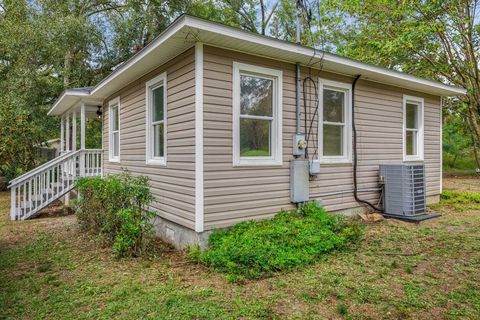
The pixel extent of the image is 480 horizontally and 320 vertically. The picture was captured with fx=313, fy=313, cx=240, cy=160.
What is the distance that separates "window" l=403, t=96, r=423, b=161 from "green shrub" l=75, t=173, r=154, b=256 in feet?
20.1

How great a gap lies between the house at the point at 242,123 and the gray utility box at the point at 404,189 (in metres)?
0.25

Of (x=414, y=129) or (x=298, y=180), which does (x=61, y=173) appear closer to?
(x=298, y=180)

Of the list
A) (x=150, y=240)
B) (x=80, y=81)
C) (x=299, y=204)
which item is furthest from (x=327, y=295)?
(x=80, y=81)

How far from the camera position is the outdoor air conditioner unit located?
610cm

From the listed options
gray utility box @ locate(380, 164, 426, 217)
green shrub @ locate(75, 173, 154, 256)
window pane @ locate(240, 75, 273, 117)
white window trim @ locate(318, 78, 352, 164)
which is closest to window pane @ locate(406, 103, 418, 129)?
gray utility box @ locate(380, 164, 426, 217)

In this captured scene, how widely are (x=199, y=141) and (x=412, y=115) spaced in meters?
5.89

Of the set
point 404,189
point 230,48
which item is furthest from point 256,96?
point 404,189

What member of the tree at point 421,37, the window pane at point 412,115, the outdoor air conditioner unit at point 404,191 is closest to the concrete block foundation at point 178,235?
the outdoor air conditioner unit at point 404,191

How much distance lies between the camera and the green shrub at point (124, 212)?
13.6 feet

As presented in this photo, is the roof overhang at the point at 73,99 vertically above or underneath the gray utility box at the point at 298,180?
above

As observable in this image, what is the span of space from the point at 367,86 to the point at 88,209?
225 inches

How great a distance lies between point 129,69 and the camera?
18.2ft

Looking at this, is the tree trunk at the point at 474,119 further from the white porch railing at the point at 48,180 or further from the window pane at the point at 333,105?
the white porch railing at the point at 48,180

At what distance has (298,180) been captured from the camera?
5102 mm
